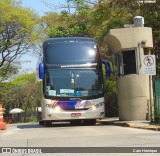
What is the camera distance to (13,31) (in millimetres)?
50000

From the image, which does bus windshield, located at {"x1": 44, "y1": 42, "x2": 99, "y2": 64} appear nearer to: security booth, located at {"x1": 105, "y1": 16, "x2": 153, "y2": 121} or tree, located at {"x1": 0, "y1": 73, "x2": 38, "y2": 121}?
security booth, located at {"x1": 105, "y1": 16, "x2": 153, "y2": 121}

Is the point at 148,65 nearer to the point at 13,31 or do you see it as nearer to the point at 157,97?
the point at 157,97

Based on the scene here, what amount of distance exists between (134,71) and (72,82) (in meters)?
2.97

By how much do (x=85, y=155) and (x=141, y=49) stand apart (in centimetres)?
1224

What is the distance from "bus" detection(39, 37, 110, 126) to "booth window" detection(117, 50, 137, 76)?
1.29m

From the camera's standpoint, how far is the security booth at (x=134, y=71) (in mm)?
20906

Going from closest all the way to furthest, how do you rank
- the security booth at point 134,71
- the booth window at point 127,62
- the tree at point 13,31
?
the security booth at point 134,71, the booth window at point 127,62, the tree at point 13,31

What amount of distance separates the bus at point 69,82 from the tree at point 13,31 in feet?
93.5

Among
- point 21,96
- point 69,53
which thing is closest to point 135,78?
point 69,53

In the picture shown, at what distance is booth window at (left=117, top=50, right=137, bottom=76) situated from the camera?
69.5ft

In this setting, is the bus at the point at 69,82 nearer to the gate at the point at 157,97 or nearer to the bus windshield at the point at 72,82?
the bus windshield at the point at 72,82

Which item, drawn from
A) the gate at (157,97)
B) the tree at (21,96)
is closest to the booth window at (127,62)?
the gate at (157,97)

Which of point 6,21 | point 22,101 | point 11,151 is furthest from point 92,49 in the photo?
point 22,101

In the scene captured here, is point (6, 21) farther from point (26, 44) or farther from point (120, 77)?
point (120, 77)
